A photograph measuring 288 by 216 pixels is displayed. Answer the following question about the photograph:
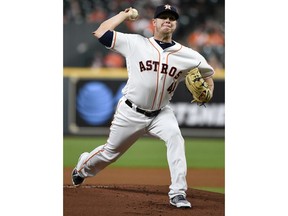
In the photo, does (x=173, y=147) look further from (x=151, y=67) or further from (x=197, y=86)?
(x=151, y=67)

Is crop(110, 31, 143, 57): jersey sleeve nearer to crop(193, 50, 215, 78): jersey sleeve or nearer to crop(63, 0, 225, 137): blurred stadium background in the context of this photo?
crop(193, 50, 215, 78): jersey sleeve

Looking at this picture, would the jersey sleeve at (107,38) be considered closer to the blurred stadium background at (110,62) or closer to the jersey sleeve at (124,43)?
Answer: the jersey sleeve at (124,43)

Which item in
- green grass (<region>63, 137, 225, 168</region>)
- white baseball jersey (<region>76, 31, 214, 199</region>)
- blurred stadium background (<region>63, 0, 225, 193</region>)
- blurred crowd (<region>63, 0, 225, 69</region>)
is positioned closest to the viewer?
white baseball jersey (<region>76, 31, 214, 199</region>)

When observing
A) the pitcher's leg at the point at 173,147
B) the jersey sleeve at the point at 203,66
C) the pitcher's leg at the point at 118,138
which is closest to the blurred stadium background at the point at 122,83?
the pitcher's leg at the point at 118,138

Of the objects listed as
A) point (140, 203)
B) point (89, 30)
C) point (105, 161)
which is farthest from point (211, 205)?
point (89, 30)

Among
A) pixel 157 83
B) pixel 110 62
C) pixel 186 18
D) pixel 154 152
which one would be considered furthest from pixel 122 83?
pixel 157 83

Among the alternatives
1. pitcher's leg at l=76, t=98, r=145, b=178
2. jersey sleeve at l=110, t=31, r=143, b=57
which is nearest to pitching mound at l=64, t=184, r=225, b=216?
pitcher's leg at l=76, t=98, r=145, b=178

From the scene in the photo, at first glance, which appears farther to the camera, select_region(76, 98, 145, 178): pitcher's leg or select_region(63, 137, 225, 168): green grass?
select_region(63, 137, 225, 168): green grass
